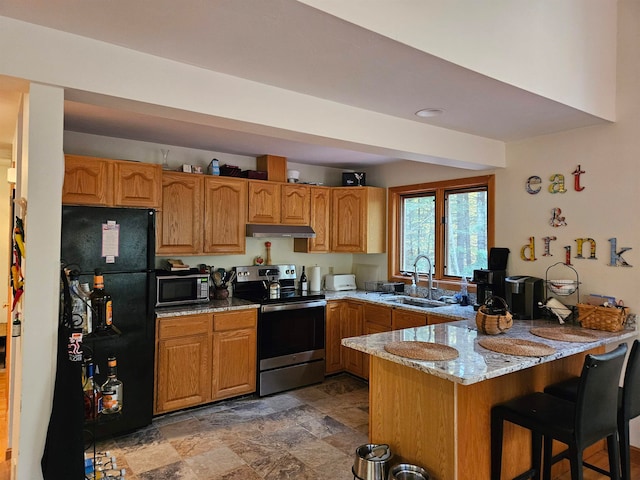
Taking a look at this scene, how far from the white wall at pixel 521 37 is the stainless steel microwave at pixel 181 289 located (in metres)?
2.67

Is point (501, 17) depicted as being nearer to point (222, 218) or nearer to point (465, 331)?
point (465, 331)


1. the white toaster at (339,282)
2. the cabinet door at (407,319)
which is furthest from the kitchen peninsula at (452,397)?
the white toaster at (339,282)

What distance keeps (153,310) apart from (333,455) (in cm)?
170

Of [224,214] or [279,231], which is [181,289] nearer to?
[224,214]

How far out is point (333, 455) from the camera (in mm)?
2873

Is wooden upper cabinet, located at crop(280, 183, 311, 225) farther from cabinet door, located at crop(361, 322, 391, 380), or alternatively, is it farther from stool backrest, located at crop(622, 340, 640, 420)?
stool backrest, located at crop(622, 340, 640, 420)

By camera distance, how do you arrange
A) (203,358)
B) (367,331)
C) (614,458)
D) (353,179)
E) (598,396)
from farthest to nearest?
1. (353,179)
2. (367,331)
3. (203,358)
4. (614,458)
5. (598,396)

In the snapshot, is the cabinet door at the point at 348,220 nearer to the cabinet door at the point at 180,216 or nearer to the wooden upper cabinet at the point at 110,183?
the cabinet door at the point at 180,216

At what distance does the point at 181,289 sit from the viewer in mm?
3648

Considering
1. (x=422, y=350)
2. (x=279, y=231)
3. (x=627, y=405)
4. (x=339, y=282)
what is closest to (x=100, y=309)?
(x=422, y=350)

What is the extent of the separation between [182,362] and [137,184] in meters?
1.52

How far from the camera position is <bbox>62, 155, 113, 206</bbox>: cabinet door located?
3.14 meters

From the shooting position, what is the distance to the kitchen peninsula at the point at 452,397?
1.99 metres

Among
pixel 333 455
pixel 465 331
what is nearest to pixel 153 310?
pixel 333 455
